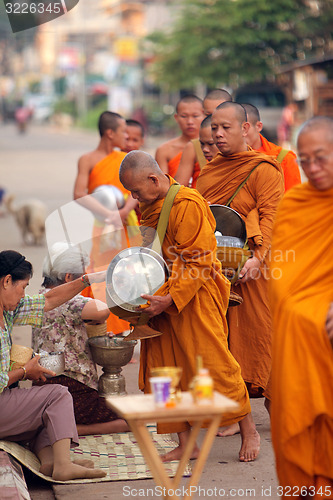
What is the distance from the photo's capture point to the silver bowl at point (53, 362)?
16.7 ft

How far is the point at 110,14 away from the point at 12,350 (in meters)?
84.2

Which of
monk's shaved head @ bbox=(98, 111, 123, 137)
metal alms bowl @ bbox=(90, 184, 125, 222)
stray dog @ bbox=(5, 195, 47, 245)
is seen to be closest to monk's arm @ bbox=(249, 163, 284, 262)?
metal alms bowl @ bbox=(90, 184, 125, 222)

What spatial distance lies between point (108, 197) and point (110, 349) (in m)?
2.69

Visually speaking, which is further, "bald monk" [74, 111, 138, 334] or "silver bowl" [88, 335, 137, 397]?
"bald monk" [74, 111, 138, 334]

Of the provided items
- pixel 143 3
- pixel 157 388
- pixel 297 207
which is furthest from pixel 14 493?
pixel 143 3

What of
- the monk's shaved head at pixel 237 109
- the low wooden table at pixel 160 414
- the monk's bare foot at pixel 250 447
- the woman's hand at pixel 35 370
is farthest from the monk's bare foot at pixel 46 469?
the monk's shaved head at pixel 237 109

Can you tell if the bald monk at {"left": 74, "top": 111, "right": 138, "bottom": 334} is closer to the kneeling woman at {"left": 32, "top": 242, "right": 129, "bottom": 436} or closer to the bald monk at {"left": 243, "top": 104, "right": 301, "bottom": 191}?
the bald monk at {"left": 243, "top": 104, "right": 301, "bottom": 191}

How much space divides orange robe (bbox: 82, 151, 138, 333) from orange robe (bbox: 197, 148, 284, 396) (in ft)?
3.26

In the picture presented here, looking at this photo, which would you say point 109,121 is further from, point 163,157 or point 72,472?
point 72,472

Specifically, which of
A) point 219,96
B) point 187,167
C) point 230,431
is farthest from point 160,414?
point 219,96

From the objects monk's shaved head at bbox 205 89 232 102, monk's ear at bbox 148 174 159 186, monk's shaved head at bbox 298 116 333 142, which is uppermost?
monk's shaved head at bbox 298 116 333 142

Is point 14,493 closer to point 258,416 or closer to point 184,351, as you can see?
point 184,351

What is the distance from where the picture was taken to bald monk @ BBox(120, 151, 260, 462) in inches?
176

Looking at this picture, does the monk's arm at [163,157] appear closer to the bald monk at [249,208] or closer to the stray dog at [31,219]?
the bald monk at [249,208]
